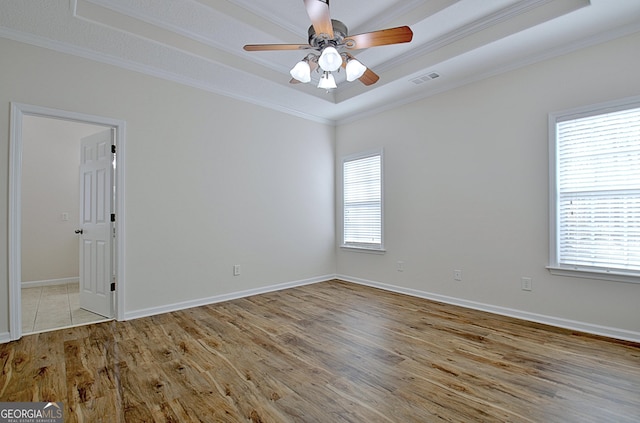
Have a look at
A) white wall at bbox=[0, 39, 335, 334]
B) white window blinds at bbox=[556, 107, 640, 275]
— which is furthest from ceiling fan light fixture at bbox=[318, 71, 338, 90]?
white window blinds at bbox=[556, 107, 640, 275]

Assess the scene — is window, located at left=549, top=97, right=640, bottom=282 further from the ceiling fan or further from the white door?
the white door

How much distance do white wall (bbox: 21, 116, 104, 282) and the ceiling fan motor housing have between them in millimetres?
4477

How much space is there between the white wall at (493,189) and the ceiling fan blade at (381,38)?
2.07 meters

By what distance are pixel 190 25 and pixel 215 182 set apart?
6.03 feet

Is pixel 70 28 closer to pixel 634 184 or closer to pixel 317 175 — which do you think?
pixel 317 175

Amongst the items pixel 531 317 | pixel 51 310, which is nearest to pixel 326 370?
pixel 531 317

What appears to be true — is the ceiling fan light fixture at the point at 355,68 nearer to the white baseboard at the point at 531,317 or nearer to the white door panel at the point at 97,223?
the white door panel at the point at 97,223

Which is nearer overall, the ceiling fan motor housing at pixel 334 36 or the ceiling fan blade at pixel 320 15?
the ceiling fan blade at pixel 320 15

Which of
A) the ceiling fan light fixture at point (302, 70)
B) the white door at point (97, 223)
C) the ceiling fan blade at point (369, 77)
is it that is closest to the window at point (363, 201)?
the ceiling fan blade at point (369, 77)

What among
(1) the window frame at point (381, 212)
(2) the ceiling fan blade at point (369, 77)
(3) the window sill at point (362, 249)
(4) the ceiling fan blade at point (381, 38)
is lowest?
(3) the window sill at point (362, 249)

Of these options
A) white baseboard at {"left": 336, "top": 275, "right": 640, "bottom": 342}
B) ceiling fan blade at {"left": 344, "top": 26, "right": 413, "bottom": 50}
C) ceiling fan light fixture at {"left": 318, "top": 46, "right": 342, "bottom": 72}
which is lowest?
white baseboard at {"left": 336, "top": 275, "right": 640, "bottom": 342}

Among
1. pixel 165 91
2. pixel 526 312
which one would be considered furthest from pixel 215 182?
pixel 526 312

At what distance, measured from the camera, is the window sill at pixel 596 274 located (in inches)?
108

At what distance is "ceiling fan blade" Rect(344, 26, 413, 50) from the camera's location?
6.86 ft
